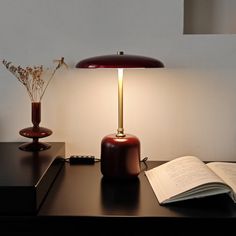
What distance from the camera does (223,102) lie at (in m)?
1.39

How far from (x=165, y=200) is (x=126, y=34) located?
0.70m

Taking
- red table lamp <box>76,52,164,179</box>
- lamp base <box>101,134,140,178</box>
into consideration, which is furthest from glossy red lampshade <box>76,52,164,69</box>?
lamp base <box>101,134,140,178</box>

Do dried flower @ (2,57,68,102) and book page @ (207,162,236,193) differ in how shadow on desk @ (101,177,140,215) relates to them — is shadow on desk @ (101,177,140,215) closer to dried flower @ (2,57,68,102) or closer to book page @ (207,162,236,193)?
book page @ (207,162,236,193)

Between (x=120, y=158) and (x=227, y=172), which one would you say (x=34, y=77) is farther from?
(x=227, y=172)

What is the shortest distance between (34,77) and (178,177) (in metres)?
0.67

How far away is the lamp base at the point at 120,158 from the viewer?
1.14m

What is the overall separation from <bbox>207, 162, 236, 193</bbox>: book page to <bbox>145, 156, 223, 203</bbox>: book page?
6cm

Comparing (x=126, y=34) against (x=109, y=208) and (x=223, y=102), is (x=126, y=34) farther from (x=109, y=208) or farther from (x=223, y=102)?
(x=109, y=208)

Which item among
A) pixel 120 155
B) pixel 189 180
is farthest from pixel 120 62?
pixel 189 180

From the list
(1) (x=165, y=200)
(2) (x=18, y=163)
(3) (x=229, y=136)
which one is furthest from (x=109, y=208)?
(3) (x=229, y=136)

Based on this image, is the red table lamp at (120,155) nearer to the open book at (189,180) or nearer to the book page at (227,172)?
the open book at (189,180)

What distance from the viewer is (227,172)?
1.15 m

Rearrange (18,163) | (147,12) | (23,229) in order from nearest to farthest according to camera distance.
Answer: (23,229), (18,163), (147,12)

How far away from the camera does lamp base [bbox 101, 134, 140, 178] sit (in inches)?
45.1
